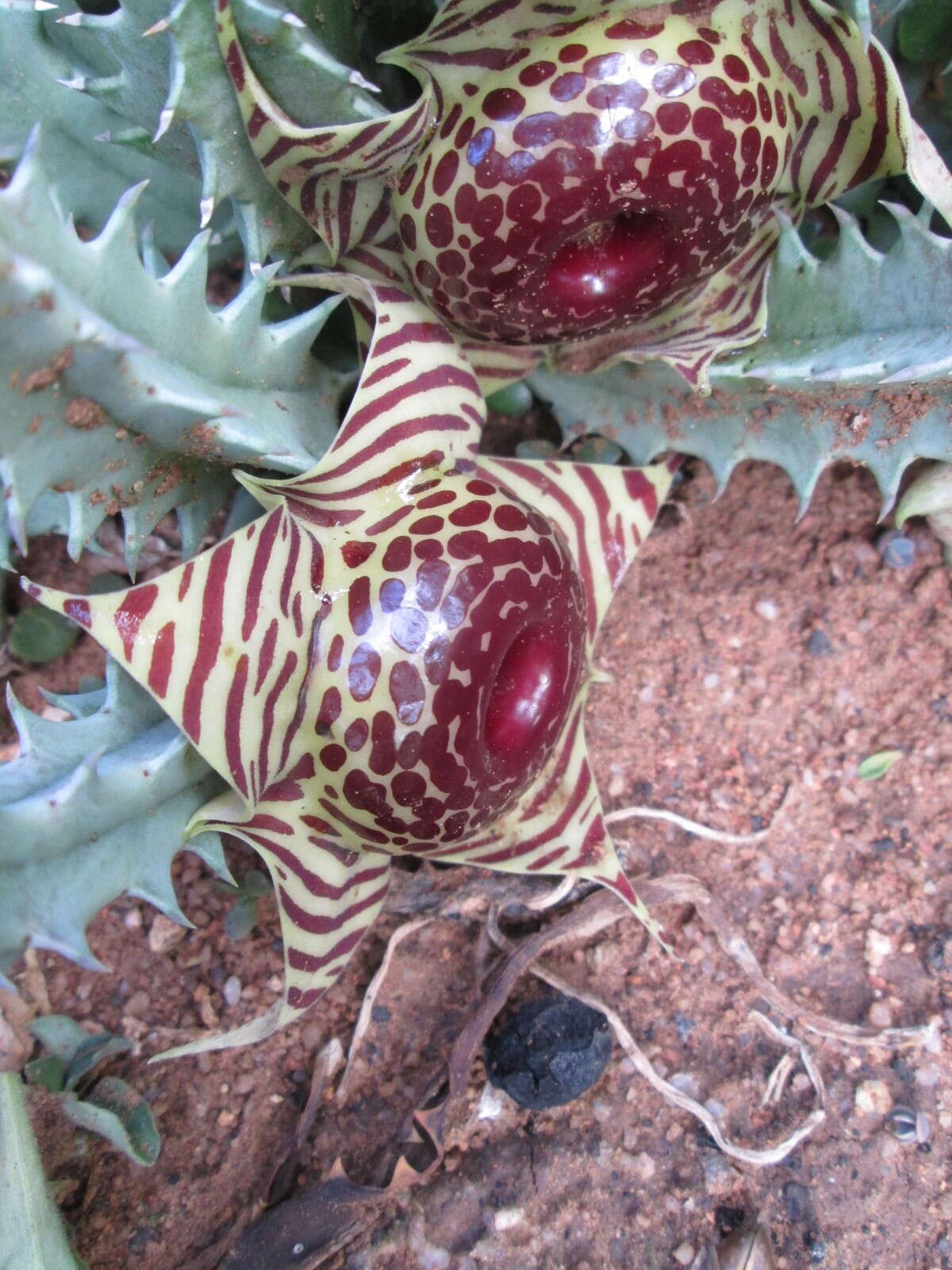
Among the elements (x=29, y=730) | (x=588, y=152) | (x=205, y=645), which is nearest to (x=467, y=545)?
(x=205, y=645)

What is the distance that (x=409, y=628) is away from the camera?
89 centimetres

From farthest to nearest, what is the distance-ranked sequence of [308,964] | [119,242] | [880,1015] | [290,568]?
[880,1015] < [308,964] < [290,568] < [119,242]

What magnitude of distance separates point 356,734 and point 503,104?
1.83ft

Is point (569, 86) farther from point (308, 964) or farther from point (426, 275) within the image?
point (308, 964)

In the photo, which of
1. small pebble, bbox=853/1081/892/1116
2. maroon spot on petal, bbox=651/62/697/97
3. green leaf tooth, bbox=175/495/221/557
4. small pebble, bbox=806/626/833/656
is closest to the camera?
maroon spot on petal, bbox=651/62/697/97

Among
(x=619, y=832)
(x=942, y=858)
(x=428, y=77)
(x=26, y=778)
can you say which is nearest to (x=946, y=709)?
(x=942, y=858)

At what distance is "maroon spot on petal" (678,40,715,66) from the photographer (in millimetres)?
847

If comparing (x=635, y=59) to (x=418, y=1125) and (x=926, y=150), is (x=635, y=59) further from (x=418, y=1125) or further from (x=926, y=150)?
(x=418, y=1125)

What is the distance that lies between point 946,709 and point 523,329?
809mm

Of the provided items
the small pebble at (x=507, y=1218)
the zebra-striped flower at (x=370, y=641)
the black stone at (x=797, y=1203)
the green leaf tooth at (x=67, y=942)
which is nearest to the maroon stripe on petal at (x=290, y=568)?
the zebra-striped flower at (x=370, y=641)

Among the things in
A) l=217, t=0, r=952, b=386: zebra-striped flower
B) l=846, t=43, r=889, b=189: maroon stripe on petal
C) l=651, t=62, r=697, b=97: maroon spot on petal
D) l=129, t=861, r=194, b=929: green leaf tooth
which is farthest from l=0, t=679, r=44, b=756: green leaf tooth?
l=846, t=43, r=889, b=189: maroon stripe on petal

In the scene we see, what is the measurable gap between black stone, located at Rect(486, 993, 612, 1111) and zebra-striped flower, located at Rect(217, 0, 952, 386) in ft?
2.41

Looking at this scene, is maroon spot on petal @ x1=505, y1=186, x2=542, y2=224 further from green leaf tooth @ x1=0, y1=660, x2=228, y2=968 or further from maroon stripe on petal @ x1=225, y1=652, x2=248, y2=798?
green leaf tooth @ x1=0, y1=660, x2=228, y2=968

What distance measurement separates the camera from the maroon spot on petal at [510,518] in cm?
94
